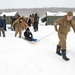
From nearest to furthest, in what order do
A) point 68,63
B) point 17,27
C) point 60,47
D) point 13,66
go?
1. point 13,66
2. point 68,63
3. point 60,47
4. point 17,27

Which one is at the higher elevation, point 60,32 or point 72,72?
point 60,32

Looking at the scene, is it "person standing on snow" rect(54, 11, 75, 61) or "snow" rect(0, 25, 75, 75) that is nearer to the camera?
"snow" rect(0, 25, 75, 75)

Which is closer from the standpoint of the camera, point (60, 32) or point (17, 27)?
point (60, 32)

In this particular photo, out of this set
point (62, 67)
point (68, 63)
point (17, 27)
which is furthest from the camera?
point (17, 27)

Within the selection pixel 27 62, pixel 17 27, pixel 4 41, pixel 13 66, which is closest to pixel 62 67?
pixel 27 62

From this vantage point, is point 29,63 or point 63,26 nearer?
point 29,63

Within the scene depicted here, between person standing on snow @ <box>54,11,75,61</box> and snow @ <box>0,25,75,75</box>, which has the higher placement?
person standing on snow @ <box>54,11,75,61</box>

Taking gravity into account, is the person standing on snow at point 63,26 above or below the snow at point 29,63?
above

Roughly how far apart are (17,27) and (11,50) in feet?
21.0

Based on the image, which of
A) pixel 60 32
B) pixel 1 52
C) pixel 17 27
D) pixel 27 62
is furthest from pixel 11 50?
pixel 17 27

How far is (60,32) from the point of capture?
848 cm

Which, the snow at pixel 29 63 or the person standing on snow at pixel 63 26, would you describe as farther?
the person standing on snow at pixel 63 26

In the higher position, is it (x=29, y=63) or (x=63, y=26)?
(x=63, y=26)

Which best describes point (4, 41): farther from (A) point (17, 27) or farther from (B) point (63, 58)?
(A) point (17, 27)
